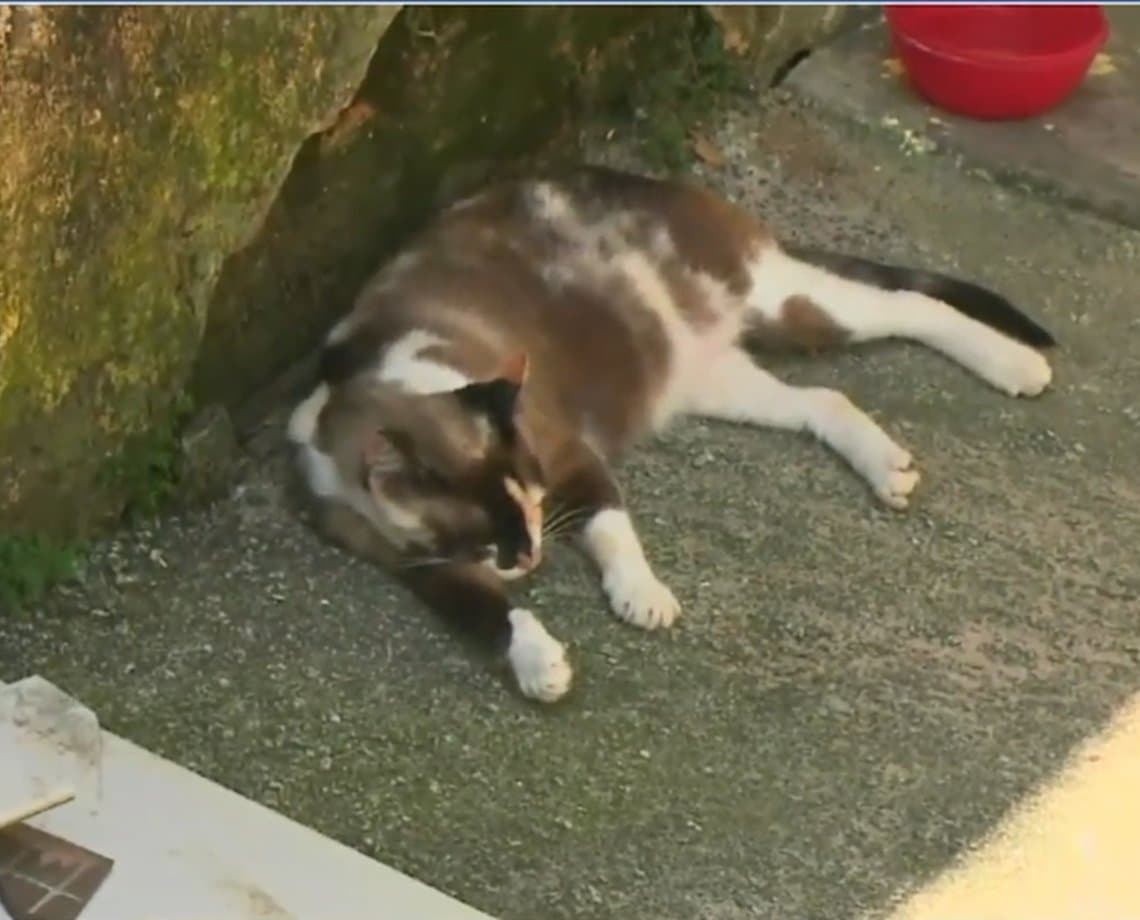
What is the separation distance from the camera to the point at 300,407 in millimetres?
2947

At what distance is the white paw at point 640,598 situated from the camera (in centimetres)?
271

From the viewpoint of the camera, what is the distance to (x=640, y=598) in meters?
2.71

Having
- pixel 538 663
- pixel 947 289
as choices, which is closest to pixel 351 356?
pixel 538 663

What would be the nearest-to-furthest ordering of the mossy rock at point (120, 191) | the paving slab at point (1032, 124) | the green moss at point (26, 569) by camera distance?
the mossy rock at point (120, 191) < the green moss at point (26, 569) < the paving slab at point (1032, 124)

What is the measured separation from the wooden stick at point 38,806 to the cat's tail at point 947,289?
5.39 ft

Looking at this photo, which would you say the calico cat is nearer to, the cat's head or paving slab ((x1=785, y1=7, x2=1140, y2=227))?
the cat's head

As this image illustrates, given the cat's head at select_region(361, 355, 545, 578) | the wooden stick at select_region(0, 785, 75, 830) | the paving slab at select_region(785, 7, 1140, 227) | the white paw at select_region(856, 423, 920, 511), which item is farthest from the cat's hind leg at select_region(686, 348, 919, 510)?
the wooden stick at select_region(0, 785, 75, 830)

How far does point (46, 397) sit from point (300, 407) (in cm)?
46

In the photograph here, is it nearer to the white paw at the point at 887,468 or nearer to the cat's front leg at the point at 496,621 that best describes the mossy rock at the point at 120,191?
the cat's front leg at the point at 496,621

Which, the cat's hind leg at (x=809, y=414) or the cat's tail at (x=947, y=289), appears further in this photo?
the cat's tail at (x=947, y=289)

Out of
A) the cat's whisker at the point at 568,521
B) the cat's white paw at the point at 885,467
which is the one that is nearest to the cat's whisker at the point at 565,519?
the cat's whisker at the point at 568,521

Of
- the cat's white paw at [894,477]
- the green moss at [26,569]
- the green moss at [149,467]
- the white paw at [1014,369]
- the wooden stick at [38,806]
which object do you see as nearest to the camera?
the wooden stick at [38,806]

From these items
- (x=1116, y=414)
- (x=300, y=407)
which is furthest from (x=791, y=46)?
(x=300, y=407)

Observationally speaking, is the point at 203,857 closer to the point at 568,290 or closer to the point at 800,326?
the point at 568,290
